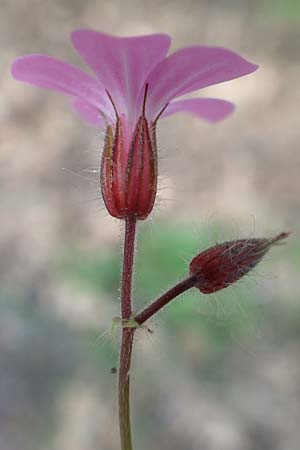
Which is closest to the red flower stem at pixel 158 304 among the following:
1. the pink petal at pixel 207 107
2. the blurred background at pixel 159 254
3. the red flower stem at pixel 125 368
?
the red flower stem at pixel 125 368

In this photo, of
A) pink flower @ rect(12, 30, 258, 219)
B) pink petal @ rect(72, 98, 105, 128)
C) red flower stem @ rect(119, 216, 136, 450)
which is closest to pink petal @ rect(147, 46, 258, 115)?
pink flower @ rect(12, 30, 258, 219)

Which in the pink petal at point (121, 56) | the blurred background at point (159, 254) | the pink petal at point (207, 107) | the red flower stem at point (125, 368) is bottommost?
the red flower stem at point (125, 368)

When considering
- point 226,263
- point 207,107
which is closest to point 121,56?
point 226,263

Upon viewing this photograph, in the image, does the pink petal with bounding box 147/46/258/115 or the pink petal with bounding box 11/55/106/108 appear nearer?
the pink petal with bounding box 147/46/258/115

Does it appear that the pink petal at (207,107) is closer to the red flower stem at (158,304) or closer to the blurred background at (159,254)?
the red flower stem at (158,304)

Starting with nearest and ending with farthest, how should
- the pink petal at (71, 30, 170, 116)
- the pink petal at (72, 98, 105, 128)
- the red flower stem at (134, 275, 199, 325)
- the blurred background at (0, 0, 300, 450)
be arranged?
the pink petal at (71, 30, 170, 116) → the red flower stem at (134, 275, 199, 325) → the pink petal at (72, 98, 105, 128) → the blurred background at (0, 0, 300, 450)

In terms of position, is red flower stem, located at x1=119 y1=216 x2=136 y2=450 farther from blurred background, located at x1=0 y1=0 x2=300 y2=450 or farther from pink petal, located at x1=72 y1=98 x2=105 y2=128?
blurred background, located at x1=0 y1=0 x2=300 y2=450

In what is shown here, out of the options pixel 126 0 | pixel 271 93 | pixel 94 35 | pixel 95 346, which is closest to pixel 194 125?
pixel 271 93

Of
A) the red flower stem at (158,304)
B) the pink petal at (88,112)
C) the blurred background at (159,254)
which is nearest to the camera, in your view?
the red flower stem at (158,304)
